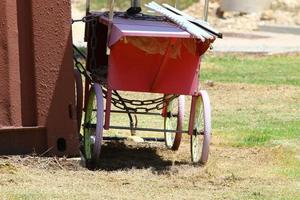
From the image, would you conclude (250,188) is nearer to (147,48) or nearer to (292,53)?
(147,48)

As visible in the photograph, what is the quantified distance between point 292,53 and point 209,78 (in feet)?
16.0

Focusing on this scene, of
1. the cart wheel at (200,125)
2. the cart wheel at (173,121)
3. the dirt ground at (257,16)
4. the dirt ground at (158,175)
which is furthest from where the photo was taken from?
the dirt ground at (257,16)

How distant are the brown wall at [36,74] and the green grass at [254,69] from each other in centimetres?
739

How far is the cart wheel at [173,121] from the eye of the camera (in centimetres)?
930

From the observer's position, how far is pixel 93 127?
8.62 m

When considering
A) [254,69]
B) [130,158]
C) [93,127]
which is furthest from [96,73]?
[254,69]

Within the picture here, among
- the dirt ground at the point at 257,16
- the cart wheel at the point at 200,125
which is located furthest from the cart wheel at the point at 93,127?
the dirt ground at the point at 257,16

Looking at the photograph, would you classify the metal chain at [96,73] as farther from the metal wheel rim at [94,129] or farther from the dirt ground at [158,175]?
the dirt ground at [158,175]

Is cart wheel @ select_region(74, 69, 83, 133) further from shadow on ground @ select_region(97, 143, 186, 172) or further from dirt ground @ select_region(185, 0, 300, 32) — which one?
dirt ground @ select_region(185, 0, 300, 32)

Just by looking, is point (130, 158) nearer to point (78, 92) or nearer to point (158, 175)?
point (78, 92)

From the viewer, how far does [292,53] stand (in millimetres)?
19984

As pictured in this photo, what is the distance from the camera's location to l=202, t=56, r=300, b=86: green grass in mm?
15531

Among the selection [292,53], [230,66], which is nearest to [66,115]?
[230,66]

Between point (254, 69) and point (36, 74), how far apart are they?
959 centimetres
